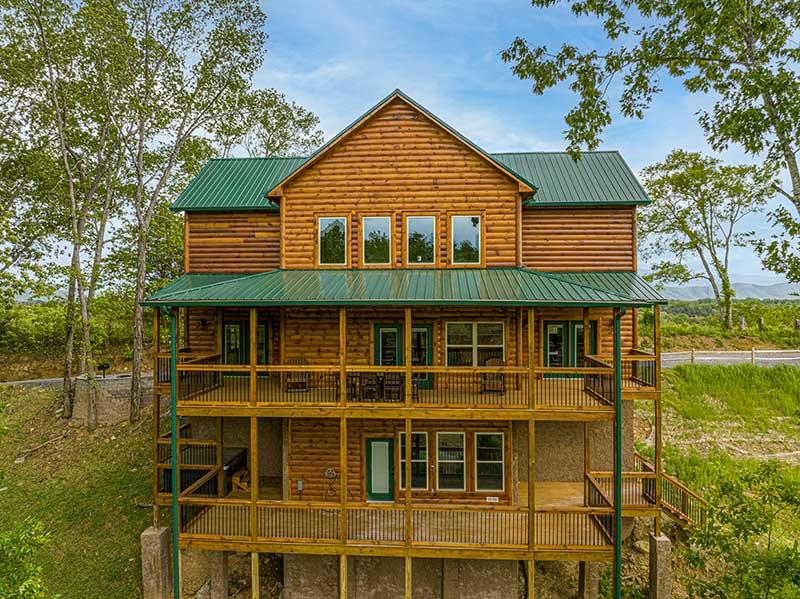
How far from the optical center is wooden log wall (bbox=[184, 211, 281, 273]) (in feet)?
45.7

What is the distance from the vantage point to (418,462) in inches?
470

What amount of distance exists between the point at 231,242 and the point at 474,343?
8703mm

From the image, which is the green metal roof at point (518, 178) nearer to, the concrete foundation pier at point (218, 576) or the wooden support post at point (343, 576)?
the concrete foundation pier at point (218, 576)

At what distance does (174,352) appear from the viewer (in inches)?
396

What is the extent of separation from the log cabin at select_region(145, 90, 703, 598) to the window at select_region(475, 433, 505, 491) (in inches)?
2.2

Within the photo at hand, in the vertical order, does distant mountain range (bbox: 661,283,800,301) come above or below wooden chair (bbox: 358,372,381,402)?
above

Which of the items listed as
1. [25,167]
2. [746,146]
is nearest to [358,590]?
[746,146]

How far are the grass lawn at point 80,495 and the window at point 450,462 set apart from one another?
29.2 feet

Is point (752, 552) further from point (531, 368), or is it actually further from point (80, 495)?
point (80, 495)

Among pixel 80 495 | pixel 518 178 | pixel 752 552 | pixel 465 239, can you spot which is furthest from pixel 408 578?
pixel 80 495

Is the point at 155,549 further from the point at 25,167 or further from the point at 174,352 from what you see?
the point at 25,167

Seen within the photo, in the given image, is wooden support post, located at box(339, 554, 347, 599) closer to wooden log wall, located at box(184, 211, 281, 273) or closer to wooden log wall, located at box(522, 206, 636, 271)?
wooden log wall, located at box(184, 211, 281, 273)

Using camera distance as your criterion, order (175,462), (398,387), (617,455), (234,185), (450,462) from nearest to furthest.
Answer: (617,455)
(175,462)
(398,387)
(450,462)
(234,185)

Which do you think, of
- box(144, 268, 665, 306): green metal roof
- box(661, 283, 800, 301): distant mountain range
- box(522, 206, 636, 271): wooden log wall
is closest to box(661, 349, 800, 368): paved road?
box(661, 283, 800, 301): distant mountain range
